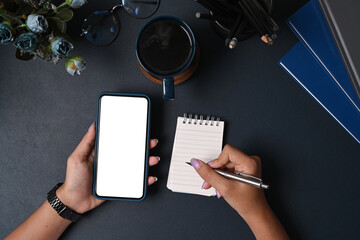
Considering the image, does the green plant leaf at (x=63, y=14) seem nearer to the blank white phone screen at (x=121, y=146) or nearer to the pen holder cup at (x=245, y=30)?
the blank white phone screen at (x=121, y=146)

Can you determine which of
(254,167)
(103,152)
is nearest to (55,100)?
(103,152)

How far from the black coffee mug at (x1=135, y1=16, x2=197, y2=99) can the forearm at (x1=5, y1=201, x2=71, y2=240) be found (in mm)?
422

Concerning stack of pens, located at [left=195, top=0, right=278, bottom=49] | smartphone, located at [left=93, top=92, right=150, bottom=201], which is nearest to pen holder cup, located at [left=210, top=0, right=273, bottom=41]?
stack of pens, located at [left=195, top=0, right=278, bottom=49]

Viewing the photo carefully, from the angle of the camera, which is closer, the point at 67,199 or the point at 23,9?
the point at 23,9

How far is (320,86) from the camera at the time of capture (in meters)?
0.74

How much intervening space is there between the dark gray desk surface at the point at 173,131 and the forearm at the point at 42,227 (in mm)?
35

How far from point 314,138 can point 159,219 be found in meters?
0.46

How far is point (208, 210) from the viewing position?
760mm

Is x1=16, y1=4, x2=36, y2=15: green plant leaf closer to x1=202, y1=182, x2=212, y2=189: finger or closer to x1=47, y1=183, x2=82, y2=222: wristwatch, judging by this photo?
x1=47, y1=183, x2=82, y2=222: wristwatch

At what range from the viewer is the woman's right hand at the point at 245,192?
68 cm

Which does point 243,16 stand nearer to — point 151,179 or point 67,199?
point 151,179

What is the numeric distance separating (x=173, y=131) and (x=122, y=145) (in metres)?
0.14

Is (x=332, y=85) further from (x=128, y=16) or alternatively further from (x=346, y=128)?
(x=128, y=16)

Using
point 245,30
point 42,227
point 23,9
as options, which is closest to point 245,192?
point 245,30
